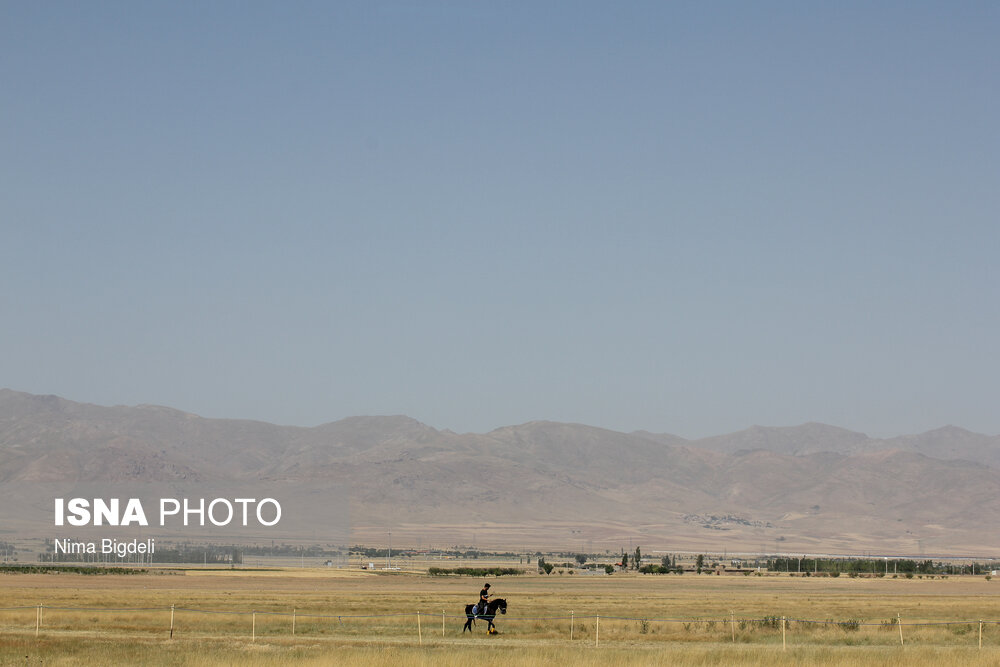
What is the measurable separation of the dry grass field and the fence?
3.1 inches

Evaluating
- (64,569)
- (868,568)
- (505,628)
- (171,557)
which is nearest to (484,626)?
(505,628)

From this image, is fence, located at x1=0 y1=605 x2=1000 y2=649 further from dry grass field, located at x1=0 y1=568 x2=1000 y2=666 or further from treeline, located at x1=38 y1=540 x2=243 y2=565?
treeline, located at x1=38 y1=540 x2=243 y2=565

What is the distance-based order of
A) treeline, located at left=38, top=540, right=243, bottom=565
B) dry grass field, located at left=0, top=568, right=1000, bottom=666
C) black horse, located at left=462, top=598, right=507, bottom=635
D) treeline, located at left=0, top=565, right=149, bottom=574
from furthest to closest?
treeline, located at left=38, top=540, right=243, bottom=565
treeline, located at left=0, top=565, right=149, bottom=574
black horse, located at left=462, top=598, right=507, bottom=635
dry grass field, located at left=0, top=568, right=1000, bottom=666

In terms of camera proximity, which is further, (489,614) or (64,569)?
(64,569)

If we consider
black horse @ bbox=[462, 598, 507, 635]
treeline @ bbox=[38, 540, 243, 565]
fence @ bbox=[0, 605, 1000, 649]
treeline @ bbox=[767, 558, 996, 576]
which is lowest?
treeline @ bbox=[767, 558, 996, 576]

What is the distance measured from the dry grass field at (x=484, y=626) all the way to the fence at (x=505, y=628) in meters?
0.08

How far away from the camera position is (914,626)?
1939 inches

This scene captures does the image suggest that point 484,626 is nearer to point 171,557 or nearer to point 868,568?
point 868,568

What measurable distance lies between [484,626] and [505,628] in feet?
3.57

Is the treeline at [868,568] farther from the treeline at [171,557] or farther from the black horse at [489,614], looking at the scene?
the black horse at [489,614]

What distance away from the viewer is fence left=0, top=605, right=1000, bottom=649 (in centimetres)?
4322

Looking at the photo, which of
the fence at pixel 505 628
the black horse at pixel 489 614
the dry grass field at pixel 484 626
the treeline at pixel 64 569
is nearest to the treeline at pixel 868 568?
the dry grass field at pixel 484 626

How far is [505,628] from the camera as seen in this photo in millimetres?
47438

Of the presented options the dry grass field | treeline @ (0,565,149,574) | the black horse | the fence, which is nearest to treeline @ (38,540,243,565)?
treeline @ (0,565,149,574)
